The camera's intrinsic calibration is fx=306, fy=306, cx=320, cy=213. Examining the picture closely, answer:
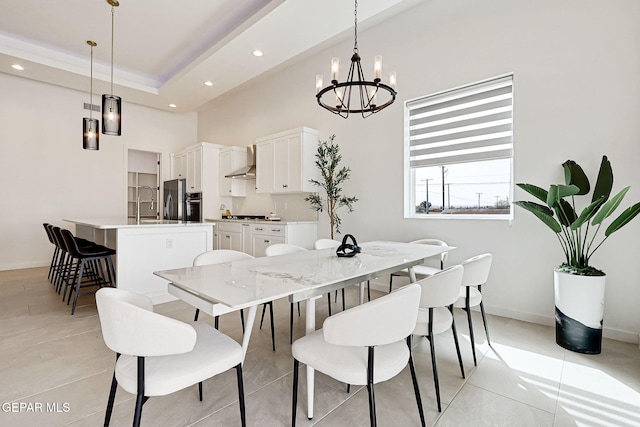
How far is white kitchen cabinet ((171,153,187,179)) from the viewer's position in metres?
6.72

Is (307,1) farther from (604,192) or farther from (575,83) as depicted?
(604,192)

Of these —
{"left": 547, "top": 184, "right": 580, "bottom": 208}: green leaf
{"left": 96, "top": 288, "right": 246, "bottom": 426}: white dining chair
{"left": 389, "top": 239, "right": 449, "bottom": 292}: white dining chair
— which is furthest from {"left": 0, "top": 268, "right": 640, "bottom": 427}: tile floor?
{"left": 547, "top": 184, "right": 580, "bottom": 208}: green leaf

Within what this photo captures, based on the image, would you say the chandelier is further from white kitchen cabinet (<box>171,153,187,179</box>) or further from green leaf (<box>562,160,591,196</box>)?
white kitchen cabinet (<box>171,153,187,179</box>)

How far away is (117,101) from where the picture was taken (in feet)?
10.5

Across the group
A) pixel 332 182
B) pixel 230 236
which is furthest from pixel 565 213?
pixel 230 236

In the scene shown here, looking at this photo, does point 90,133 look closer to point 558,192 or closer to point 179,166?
point 179,166

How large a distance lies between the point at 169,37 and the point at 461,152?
442 cm

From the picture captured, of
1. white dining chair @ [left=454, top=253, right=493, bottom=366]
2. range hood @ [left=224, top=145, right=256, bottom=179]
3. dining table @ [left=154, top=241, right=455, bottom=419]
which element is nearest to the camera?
dining table @ [left=154, top=241, right=455, bottom=419]

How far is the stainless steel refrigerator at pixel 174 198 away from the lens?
6746 millimetres

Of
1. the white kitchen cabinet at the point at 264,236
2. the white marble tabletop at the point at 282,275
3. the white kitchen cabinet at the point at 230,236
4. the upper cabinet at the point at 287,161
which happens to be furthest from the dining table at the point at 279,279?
the white kitchen cabinet at the point at 230,236

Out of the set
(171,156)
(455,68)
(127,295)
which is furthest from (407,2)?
(171,156)

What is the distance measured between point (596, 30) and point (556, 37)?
0.28 meters

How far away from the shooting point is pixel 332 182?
434 centimetres

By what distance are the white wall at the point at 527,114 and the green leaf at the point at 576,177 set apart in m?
0.23
